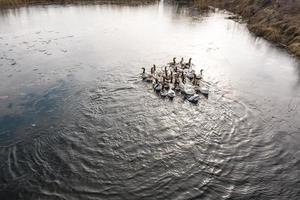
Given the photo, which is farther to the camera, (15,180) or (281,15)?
(281,15)


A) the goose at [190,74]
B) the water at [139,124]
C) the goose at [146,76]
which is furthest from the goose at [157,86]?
the goose at [190,74]

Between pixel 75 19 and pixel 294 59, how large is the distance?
28.6 m

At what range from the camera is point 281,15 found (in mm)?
33938

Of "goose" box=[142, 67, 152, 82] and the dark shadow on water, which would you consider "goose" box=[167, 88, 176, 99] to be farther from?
the dark shadow on water

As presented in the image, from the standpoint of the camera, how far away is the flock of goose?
18.0 metres

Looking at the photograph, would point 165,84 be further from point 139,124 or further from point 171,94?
point 139,124

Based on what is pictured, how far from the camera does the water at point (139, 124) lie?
1127 cm

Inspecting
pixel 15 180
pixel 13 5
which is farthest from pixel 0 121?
pixel 13 5

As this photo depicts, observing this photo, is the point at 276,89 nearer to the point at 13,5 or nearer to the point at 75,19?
the point at 75,19

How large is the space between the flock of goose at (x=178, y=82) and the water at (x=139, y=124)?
0.66 m

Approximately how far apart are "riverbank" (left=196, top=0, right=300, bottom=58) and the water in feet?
7.59

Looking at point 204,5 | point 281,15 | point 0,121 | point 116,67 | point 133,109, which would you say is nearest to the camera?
point 0,121

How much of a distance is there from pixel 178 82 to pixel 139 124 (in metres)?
5.71

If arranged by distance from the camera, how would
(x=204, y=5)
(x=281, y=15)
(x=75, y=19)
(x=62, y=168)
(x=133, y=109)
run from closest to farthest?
(x=62, y=168), (x=133, y=109), (x=281, y=15), (x=75, y=19), (x=204, y=5)
